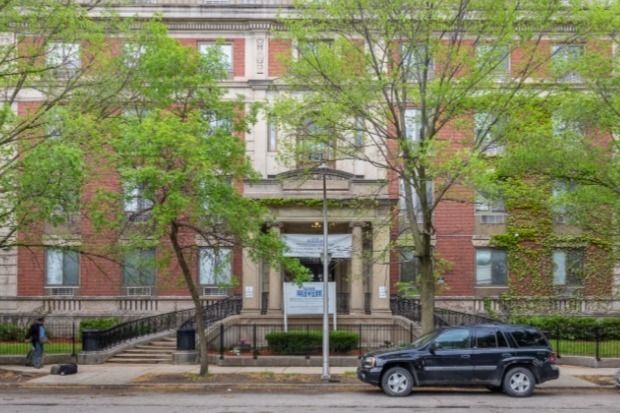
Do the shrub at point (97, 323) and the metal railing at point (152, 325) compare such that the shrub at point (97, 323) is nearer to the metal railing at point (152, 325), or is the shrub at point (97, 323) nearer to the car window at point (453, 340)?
the metal railing at point (152, 325)

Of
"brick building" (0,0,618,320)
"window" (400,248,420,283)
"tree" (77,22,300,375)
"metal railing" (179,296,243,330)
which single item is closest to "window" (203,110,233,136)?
"tree" (77,22,300,375)

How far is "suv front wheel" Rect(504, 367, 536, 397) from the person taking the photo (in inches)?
706

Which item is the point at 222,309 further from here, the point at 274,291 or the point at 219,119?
the point at 219,119

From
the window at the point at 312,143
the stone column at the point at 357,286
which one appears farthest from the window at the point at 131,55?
the stone column at the point at 357,286

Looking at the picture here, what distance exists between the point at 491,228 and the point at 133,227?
1903 centimetres

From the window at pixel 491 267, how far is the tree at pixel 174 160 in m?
16.0

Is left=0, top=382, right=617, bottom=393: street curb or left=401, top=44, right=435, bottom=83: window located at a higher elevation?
left=401, top=44, right=435, bottom=83: window

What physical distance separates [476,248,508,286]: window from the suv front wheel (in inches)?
661

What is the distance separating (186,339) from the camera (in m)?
24.8

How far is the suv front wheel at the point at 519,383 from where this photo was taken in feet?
58.8

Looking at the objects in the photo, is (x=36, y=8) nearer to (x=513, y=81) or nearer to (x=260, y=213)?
(x=260, y=213)

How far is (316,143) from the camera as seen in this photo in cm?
2117

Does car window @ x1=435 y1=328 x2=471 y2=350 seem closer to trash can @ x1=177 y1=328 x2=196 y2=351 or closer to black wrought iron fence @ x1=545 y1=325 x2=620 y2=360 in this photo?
black wrought iron fence @ x1=545 y1=325 x2=620 y2=360

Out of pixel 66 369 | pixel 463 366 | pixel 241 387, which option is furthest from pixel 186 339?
pixel 463 366
